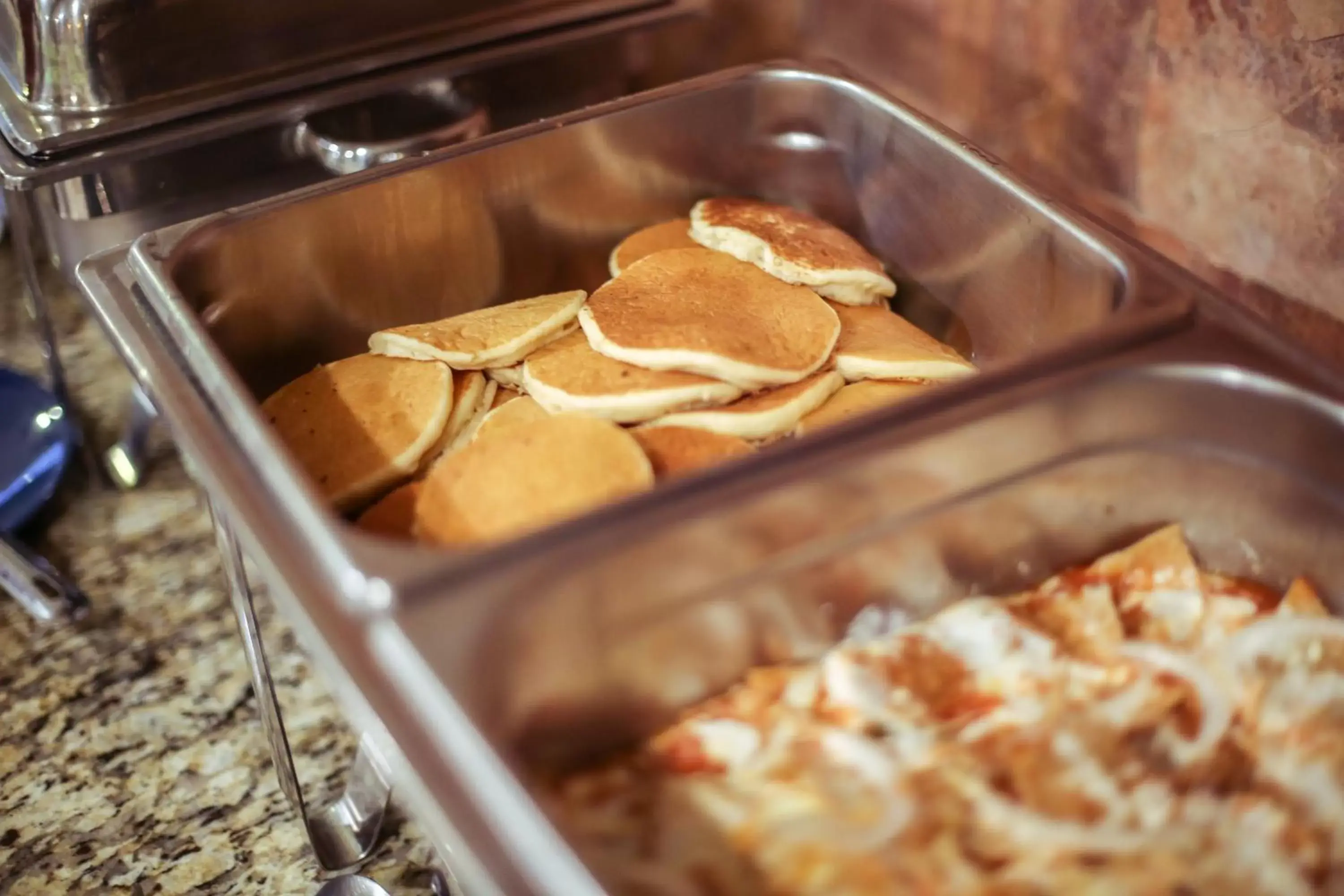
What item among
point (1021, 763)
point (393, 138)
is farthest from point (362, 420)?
point (1021, 763)

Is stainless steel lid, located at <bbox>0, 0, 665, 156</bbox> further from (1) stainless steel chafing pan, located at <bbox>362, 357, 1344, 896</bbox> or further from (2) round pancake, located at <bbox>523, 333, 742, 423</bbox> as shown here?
(1) stainless steel chafing pan, located at <bbox>362, 357, 1344, 896</bbox>

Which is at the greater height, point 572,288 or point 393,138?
point 393,138

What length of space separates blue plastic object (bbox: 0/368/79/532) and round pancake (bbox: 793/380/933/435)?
790mm

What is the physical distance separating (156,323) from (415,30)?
47 cm

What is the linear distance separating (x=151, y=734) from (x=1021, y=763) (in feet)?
2.35

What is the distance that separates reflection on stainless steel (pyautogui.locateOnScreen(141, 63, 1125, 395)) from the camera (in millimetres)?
866

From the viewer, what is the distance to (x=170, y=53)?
99 cm

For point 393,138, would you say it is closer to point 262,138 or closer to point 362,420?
point 262,138

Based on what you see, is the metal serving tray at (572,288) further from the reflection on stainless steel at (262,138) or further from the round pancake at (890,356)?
the reflection on stainless steel at (262,138)

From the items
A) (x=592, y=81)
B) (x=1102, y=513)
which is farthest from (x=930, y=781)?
(x=592, y=81)

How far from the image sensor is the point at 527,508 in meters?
0.71

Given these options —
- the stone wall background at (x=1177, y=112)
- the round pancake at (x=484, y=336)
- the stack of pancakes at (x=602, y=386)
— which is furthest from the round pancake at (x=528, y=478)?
the stone wall background at (x=1177, y=112)

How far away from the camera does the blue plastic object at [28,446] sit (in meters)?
1.14

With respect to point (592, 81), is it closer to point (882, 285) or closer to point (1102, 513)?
point (882, 285)
